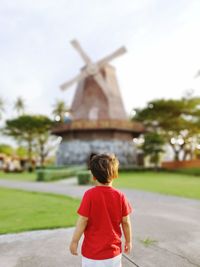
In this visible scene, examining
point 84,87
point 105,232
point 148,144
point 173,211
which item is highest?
point 84,87

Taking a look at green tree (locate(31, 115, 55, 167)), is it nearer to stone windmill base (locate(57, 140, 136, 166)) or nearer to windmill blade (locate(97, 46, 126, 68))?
stone windmill base (locate(57, 140, 136, 166))

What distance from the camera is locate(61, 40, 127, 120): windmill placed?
3272cm

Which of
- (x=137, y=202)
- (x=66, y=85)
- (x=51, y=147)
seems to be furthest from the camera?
(x=51, y=147)

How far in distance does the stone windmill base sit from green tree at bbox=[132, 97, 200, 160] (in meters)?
4.16

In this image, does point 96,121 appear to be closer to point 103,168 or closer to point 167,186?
point 167,186

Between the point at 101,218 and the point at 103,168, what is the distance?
431 millimetres

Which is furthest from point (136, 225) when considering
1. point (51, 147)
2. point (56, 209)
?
point (51, 147)

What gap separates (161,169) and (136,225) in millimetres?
27228

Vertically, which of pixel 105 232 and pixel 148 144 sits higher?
pixel 148 144

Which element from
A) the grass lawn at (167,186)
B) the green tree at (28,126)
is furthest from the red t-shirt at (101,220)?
the green tree at (28,126)

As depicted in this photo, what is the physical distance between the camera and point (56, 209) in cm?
748

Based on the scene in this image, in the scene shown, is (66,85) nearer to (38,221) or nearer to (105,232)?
(38,221)

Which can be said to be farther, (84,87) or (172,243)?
(84,87)

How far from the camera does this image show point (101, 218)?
2.33 m
